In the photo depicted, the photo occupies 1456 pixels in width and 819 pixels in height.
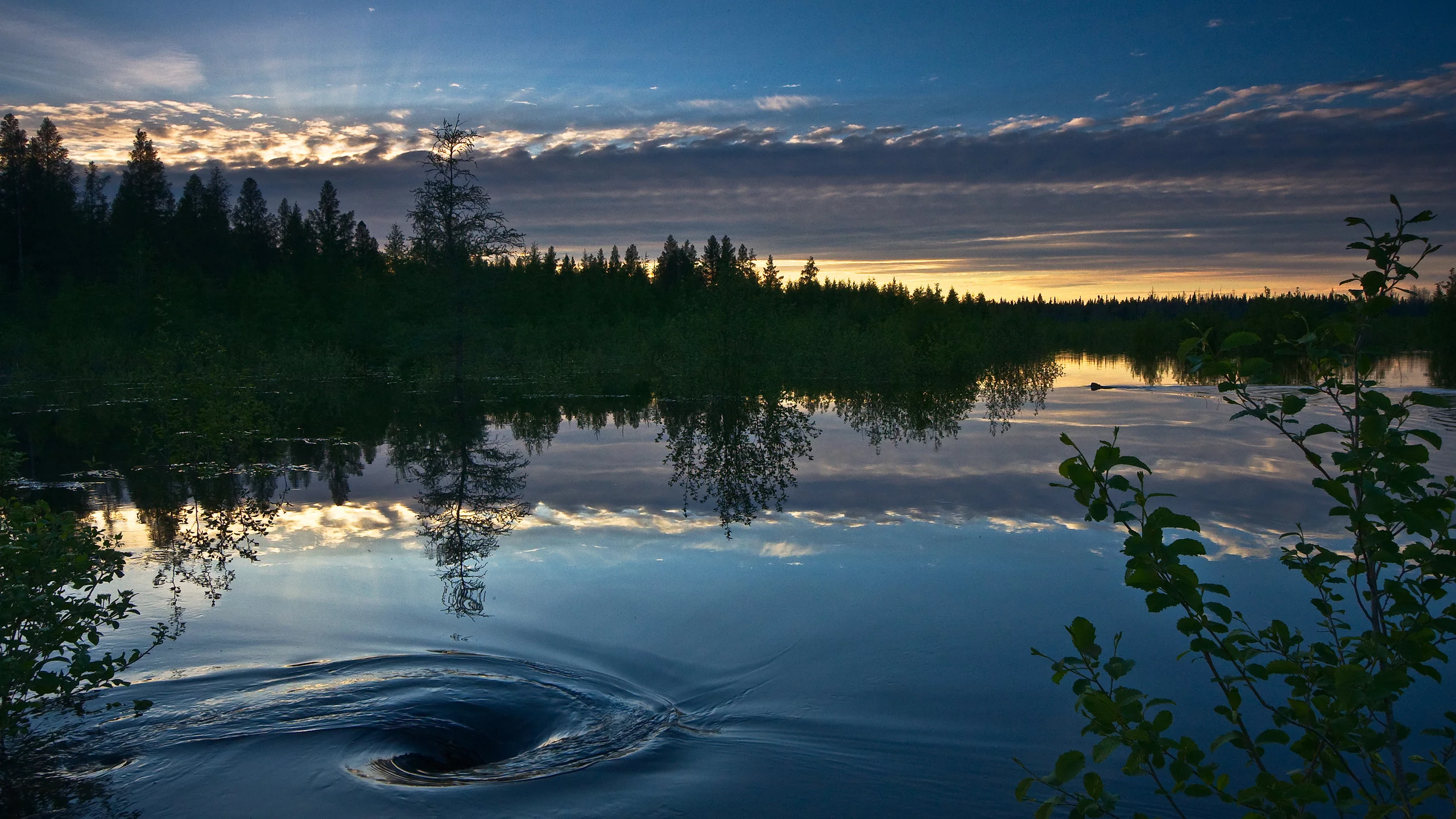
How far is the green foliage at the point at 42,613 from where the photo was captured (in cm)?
489

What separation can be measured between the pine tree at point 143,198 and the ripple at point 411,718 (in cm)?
6613

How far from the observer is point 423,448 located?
1777cm

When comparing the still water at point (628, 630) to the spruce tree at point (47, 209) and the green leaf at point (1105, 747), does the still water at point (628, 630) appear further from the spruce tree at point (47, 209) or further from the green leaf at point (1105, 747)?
the spruce tree at point (47, 209)

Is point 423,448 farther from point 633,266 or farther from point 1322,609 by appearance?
point 633,266

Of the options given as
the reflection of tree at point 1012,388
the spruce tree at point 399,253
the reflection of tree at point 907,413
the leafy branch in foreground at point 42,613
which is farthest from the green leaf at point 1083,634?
the spruce tree at point 399,253

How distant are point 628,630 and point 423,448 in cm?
1203

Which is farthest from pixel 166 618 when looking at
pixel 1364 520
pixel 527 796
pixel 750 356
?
pixel 750 356

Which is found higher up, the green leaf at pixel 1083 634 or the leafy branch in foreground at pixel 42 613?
the green leaf at pixel 1083 634

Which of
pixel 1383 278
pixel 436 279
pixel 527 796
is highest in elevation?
pixel 436 279

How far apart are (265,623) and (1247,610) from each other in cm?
808

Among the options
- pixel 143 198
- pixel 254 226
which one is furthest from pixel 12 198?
pixel 254 226

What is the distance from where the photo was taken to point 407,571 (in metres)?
8.77

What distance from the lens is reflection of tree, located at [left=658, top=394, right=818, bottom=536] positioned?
12258 mm

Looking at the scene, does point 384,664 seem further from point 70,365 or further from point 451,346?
point 70,365
